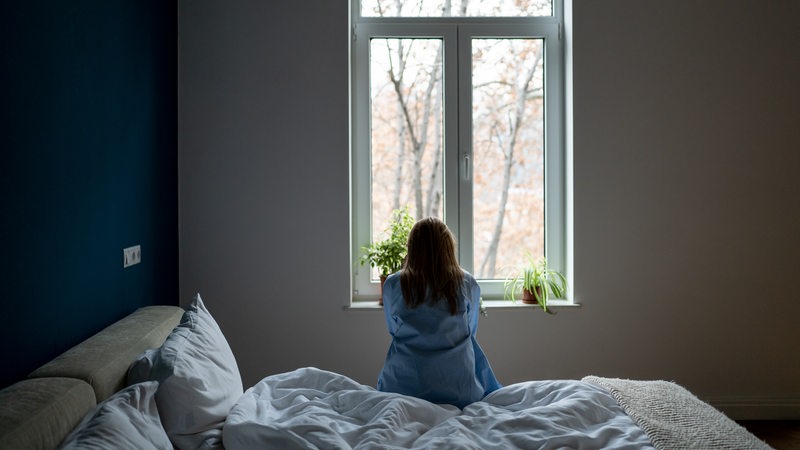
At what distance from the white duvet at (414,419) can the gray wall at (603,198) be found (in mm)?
1359

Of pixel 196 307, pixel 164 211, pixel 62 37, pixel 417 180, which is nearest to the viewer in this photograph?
pixel 62 37

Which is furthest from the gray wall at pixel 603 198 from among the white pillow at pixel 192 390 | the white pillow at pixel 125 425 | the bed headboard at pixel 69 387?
the white pillow at pixel 125 425

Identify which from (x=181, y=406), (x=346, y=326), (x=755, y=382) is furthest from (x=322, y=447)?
(x=755, y=382)

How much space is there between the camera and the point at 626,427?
1912 mm

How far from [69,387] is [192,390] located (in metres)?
0.31

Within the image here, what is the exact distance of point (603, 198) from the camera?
3660 millimetres

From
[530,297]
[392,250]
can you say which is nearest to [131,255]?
[392,250]

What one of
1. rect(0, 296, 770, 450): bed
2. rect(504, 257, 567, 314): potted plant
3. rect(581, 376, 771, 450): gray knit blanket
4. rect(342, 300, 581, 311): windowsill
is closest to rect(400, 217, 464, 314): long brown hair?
rect(0, 296, 770, 450): bed

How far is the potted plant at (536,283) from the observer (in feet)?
12.0

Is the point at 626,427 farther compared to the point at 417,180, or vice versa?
the point at 417,180

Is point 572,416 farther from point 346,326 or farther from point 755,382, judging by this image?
point 755,382

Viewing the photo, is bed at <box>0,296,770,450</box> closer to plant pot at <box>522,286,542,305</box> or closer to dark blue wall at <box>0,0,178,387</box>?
dark blue wall at <box>0,0,178,387</box>

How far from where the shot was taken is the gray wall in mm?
3553

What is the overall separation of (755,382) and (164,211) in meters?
3.40
